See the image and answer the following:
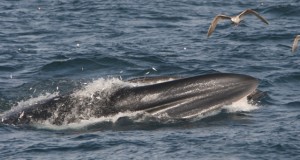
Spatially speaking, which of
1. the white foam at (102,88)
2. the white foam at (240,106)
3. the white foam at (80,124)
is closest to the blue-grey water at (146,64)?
the white foam at (80,124)

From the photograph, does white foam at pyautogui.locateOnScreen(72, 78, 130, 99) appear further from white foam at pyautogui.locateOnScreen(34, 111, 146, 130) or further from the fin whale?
white foam at pyautogui.locateOnScreen(34, 111, 146, 130)

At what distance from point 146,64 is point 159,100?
8518 mm

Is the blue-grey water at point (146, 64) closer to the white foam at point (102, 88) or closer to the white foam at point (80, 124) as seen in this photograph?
the white foam at point (80, 124)

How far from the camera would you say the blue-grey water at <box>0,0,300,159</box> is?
1752 cm

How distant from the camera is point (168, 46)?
97.6 feet

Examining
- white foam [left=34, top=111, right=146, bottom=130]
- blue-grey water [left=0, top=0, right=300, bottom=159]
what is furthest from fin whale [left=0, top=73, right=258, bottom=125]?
blue-grey water [left=0, top=0, right=300, bottom=159]

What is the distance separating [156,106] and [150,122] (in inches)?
17.5

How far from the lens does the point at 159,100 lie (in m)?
18.3

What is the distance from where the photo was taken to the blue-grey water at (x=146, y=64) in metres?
17.5

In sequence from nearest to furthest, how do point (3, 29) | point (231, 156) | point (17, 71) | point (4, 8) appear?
point (231, 156) < point (17, 71) < point (3, 29) < point (4, 8)

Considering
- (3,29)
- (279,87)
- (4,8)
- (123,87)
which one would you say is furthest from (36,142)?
(4,8)

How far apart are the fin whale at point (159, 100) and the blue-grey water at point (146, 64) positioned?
0.24 m

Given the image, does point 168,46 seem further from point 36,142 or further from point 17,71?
point 36,142

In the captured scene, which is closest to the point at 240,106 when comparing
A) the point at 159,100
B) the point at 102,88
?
the point at 159,100
